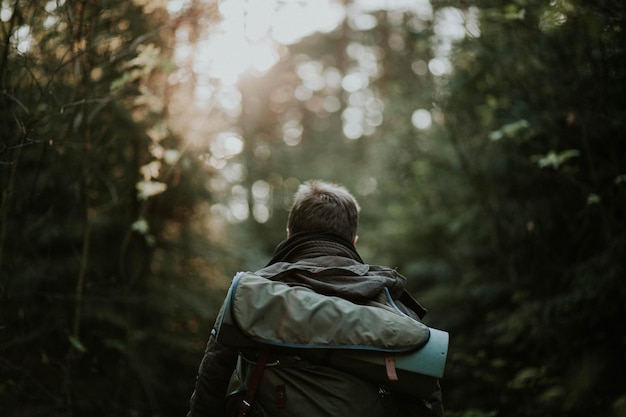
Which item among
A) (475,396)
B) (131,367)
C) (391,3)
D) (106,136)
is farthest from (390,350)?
(391,3)

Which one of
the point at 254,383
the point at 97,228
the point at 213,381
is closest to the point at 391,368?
the point at 254,383

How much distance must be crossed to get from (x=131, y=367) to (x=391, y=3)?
7.82m

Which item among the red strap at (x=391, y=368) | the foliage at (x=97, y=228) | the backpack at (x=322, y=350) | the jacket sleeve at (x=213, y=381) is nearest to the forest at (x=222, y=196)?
the foliage at (x=97, y=228)

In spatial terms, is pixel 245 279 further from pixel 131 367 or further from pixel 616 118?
pixel 616 118

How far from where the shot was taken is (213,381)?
2.64m

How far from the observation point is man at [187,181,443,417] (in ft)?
8.21

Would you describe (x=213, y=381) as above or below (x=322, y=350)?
below

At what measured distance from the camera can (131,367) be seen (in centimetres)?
638

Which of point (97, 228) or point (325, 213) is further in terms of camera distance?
point (97, 228)

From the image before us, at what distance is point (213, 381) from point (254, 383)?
0.23 metres

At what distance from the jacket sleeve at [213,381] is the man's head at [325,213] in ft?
2.42

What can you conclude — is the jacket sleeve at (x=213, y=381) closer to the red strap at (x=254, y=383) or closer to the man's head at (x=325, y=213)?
the red strap at (x=254, y=383)

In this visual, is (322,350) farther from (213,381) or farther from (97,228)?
(97,228)

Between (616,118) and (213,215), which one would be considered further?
(213,215)
